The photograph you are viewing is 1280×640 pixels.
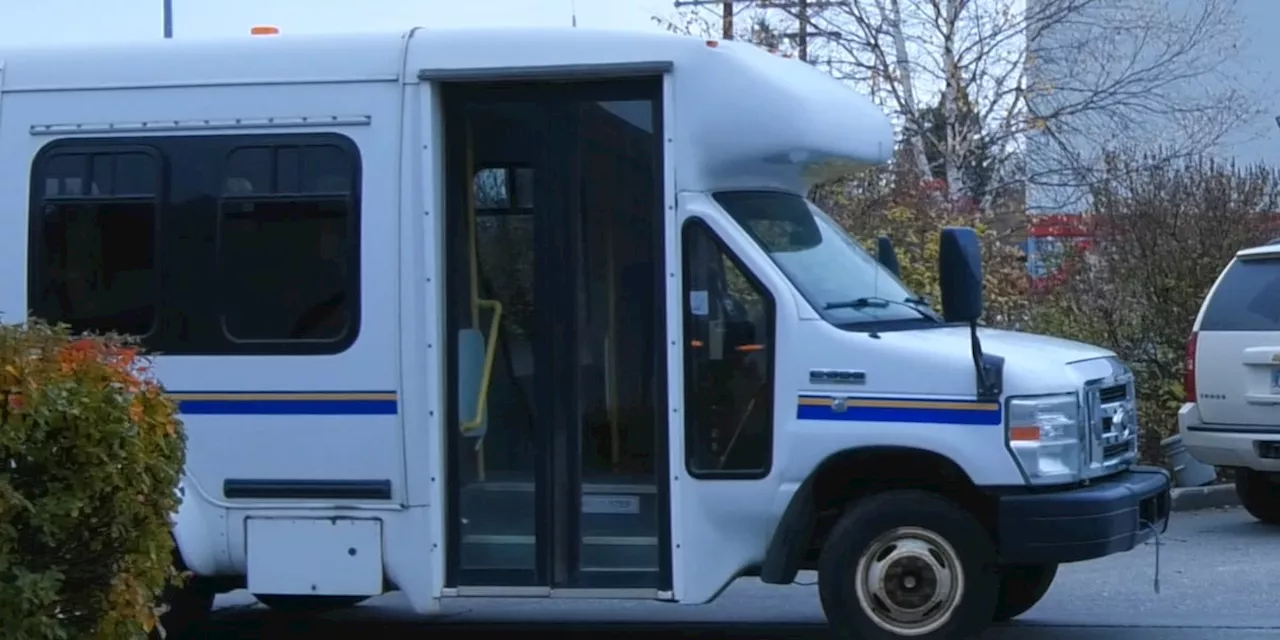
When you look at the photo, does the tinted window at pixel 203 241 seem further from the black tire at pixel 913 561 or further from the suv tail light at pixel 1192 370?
the suv tail light at pixel 1192 370

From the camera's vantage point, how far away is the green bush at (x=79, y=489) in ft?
16.7

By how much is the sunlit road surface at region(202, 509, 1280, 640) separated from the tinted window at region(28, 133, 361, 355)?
2.04 m

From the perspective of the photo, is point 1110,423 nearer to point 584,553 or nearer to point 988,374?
point 988,374

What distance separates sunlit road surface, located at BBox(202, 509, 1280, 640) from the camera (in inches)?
→ 337

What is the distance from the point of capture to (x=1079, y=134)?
24.2 metres

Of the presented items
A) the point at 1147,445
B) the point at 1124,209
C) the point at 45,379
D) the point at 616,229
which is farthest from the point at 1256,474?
the point at 45,379

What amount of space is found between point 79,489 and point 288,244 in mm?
2751

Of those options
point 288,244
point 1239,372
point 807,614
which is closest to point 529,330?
point 288,244

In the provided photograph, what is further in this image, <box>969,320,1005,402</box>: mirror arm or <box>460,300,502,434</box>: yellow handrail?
<box>460,300,502,434</box>: yellow handrail

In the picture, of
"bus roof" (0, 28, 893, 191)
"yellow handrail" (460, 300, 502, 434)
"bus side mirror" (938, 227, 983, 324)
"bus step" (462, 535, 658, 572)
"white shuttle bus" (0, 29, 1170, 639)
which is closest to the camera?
"bus side mirror" (938, 227, 983, 324)

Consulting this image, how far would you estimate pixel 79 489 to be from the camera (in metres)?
5.20

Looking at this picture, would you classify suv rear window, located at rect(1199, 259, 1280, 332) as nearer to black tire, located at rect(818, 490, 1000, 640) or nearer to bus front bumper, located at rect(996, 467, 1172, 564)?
bus front bumper, located at rect(996, 467, 1172, 564)

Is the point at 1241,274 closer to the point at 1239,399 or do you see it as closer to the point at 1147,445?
the point at 1239,399

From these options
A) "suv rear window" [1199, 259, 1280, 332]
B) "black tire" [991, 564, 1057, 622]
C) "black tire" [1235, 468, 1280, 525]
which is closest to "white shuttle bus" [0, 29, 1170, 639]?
"black tire" [991, 564, 1057, 622]
